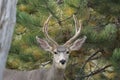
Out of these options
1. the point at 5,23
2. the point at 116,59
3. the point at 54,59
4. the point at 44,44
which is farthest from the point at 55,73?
the point at 5,23

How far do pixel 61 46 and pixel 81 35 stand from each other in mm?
469

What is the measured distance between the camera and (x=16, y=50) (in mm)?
9117

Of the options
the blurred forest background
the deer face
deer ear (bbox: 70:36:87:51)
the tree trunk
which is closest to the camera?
the tree trunk

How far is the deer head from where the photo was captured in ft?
25.6

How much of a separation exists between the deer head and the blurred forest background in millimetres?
142

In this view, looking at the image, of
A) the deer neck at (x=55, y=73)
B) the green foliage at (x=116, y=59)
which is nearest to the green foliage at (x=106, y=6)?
the green foliage at (x=116, y=59)

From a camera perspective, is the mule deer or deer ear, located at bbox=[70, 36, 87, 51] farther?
deer ear, located at bbox=[70, 36, 87, 51]

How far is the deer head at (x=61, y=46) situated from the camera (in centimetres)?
780

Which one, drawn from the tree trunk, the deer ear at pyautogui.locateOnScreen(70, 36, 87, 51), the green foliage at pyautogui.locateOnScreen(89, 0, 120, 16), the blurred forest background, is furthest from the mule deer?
the tree trunk

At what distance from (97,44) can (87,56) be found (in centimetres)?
81

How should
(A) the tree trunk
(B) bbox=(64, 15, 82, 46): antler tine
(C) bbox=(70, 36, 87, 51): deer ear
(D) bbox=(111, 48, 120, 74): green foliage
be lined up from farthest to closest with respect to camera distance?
(C) bbox=(70, 36, 87, 51): deer ear → (B) bbox=(64, 15, 82, 46): antler tine → (D) bbox=(111, 48, 120, 74): green foliage → (A) the tree trunk

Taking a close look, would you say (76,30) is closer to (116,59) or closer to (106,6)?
(106,6)

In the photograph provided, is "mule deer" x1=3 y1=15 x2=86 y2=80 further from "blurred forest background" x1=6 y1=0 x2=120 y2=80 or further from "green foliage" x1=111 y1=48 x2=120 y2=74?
"green foliage" x1=111 y1=48 x2=120 y2=74

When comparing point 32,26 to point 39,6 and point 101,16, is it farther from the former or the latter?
point 101,16
